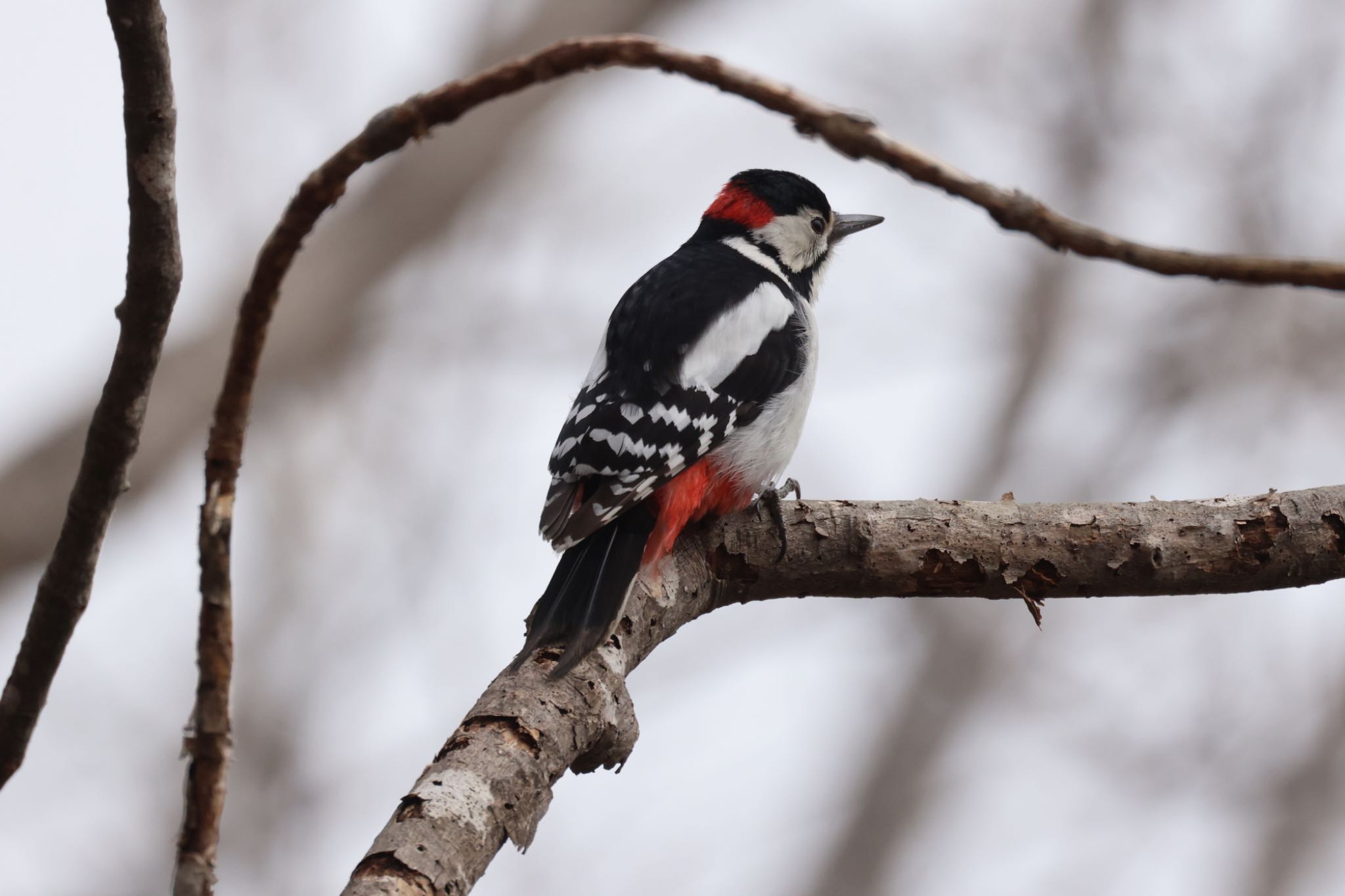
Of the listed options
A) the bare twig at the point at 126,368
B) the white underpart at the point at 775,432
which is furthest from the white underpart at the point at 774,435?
the bare twig at the point at 126,368

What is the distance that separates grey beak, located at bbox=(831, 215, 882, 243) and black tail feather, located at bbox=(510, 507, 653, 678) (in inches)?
90.3

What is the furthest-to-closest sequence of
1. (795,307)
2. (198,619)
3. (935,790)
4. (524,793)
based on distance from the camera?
(935,790)
(795,307)
(524,793)
(198,619)

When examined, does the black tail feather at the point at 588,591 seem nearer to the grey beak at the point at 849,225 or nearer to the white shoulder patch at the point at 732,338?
the white shoulder patch at the point at 732,338

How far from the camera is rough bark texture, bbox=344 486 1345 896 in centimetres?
282

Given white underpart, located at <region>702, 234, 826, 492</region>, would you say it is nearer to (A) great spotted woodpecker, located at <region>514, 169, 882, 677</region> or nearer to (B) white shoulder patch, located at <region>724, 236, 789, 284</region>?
(A) great spotted woodpecker, located at <region>514, 169, 882, 677</region>

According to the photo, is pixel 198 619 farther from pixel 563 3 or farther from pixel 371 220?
pixel 563 3

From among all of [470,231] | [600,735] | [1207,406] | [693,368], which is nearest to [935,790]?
[1207,406]

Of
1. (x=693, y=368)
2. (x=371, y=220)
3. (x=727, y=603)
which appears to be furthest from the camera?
(x=371, y=220)

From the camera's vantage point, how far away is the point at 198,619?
1370mm

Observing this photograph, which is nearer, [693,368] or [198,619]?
[198,619]

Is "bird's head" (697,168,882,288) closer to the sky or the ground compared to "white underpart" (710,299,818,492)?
closer to the sky

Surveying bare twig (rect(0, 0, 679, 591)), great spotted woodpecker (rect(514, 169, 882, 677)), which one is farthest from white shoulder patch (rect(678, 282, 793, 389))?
bare twig (rect(0, 0, 679, 591))

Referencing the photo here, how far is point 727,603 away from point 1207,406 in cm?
580

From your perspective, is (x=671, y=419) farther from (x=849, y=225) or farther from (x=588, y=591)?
(x=849, y=225)
